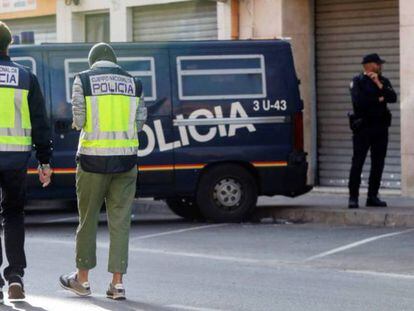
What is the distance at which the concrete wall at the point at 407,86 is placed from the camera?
59.4ft

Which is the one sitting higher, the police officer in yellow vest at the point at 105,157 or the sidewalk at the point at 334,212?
the police officer in yellow vest at the point at 105,157

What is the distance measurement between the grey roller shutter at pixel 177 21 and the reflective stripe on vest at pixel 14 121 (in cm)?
1217

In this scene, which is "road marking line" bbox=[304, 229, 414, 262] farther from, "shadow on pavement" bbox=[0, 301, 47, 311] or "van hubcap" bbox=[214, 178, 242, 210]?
"shadow on pavement" bbox=[0, 301, 47, 311]

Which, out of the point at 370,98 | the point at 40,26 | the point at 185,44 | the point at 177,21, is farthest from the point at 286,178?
the point at 40,26

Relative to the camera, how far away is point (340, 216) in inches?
611

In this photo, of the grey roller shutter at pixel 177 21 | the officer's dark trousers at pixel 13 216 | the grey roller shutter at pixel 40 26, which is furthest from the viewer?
the grey roller shutter at pixel 40 26

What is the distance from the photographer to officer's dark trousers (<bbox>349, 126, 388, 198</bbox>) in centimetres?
1579

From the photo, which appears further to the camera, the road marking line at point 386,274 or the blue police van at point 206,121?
the blue police van at point 206,121

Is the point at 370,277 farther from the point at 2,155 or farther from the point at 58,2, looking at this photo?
the point at 58,2

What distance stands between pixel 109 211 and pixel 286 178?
6.55 metres

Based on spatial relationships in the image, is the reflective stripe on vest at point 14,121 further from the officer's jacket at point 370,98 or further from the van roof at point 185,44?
the officer's jacket at point 370,98

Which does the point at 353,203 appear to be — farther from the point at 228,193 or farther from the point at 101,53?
the point at 101,53

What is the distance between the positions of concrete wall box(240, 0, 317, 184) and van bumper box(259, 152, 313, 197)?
412 centimetres

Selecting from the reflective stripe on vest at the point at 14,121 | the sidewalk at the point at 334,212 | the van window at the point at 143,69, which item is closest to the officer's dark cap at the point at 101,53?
the reflective stripe on vest at the point at 14,121
